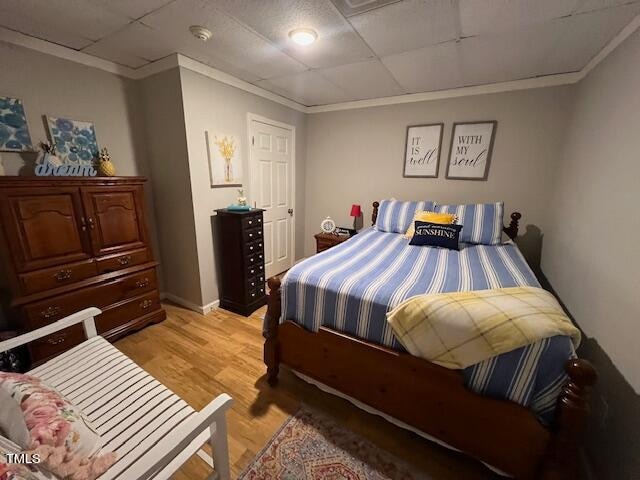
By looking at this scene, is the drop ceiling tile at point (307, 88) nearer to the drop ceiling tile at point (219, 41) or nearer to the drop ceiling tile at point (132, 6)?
the drop ceiling tile at point (219, 41)

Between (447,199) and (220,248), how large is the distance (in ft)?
8.46

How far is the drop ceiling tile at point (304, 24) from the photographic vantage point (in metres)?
1.44

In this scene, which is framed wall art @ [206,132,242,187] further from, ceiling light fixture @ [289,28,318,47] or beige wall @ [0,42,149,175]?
ceiling light fixture @ [289,28,318,47]

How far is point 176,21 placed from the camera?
5.28 ft

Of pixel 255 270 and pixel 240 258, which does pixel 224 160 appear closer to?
pixel 240 258

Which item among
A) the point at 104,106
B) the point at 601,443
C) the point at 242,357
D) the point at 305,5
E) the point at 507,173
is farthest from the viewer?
the point at 507,173

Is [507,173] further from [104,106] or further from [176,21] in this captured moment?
[104,106]

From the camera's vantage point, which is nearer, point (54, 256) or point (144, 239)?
point (54, 256)

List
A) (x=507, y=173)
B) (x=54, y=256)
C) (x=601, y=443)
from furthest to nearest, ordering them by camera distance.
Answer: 1. (x=507, y=173)
2. (x=54, y=256)
3. (x=601, y=443)

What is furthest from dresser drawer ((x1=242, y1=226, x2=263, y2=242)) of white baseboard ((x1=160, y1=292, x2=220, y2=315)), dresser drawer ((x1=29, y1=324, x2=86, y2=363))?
dresser drawer ((x1=29, y1=324, x2=86, y2=363))

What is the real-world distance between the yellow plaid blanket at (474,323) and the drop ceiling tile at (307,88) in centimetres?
228

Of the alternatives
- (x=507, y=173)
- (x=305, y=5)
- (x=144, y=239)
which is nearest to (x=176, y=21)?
(x=305, y=5)

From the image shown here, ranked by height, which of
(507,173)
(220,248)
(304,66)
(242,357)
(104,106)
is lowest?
(242,357)

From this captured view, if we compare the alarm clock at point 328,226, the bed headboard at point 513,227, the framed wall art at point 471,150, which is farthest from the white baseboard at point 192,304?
the bed headboard at point 513,227
